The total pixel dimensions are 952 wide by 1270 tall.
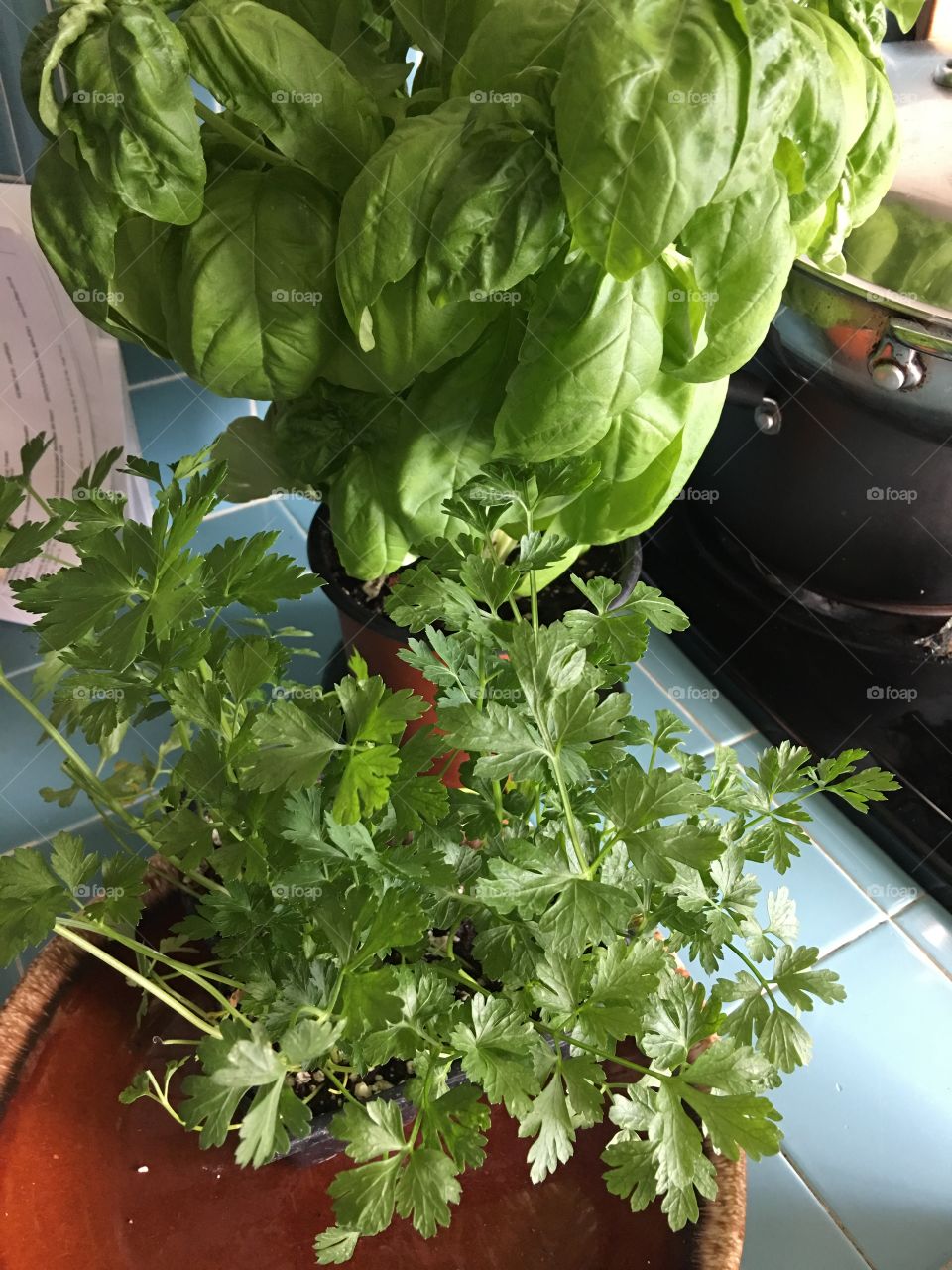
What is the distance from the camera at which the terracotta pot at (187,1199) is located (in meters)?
0.46

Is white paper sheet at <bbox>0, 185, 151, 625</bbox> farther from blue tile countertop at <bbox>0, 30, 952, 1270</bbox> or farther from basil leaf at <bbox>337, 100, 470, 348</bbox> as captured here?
basil leaf at <bbox>337, 100, 470, 348</bbox>

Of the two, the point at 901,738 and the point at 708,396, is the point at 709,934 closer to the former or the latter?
the point at 708,396

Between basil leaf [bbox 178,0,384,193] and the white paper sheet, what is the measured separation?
0.38 meters

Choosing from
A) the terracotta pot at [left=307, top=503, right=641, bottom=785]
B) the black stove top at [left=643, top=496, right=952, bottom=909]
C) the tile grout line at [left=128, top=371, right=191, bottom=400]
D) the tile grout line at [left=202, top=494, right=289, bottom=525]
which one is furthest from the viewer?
the tile grout line at [left=202, top=494, right=289, bottom=525]

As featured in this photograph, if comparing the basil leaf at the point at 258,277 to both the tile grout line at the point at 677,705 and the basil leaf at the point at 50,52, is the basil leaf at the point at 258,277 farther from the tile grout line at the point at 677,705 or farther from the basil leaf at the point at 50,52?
the tile grout line at the point at 677,705

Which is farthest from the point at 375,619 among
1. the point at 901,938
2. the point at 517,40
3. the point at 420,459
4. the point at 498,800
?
the point at 901,938

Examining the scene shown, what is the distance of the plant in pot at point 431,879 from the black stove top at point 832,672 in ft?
1.21

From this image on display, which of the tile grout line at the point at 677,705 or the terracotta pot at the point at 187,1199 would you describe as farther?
the tile grout line at the point at 677,705

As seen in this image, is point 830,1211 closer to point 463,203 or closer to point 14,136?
point 463,203

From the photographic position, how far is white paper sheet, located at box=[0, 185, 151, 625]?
77 cm

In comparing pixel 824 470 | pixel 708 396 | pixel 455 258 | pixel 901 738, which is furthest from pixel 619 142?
pixel 901 738

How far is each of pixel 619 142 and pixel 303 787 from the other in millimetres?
281

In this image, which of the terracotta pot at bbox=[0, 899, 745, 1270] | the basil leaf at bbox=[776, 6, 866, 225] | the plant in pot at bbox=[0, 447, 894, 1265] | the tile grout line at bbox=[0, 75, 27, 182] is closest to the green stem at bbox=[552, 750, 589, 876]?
the plant in pot at bbox=[0, 447, 894, 1265]

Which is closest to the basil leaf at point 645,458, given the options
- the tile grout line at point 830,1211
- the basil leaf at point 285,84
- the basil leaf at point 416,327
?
the basil leaf at point 416,327
